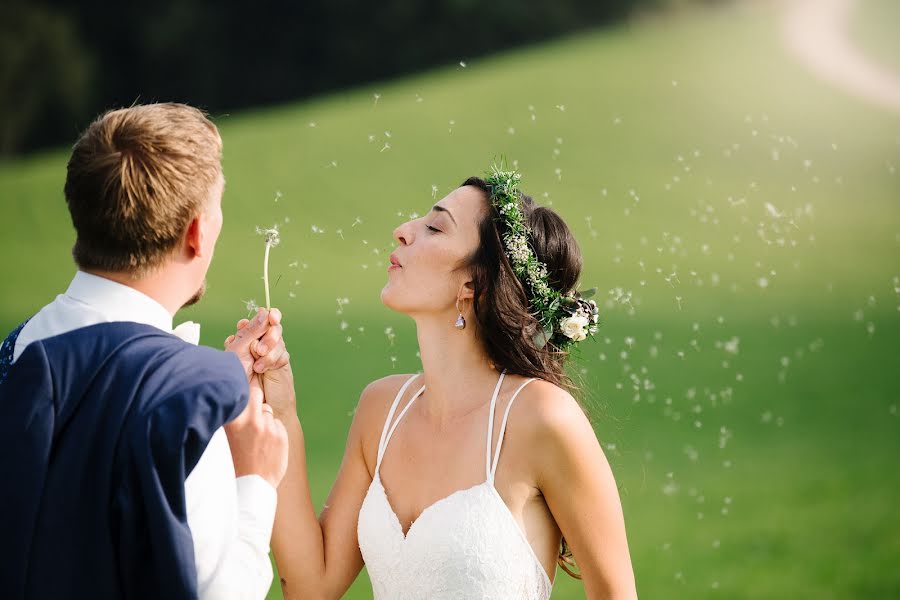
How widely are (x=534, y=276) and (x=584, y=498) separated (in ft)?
2.63

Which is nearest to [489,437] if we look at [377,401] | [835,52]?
[377,401]

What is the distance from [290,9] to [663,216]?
59.1 feet

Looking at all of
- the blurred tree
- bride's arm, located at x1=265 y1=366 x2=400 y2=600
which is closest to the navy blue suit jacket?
bride's arm, located at x1=265 y1=366 x2=400 y2=600

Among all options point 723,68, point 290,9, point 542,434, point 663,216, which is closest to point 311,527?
point 542,434

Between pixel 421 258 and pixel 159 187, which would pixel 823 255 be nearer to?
pixel 421 258

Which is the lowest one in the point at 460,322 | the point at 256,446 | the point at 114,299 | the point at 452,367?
the point at 256,446

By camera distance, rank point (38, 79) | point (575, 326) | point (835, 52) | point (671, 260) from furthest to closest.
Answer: point (38, 79), point (835, 52), point (671, 260), point (575, 326)

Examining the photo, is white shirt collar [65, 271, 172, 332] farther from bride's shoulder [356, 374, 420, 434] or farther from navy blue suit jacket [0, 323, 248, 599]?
bride's shoulder [356, 374, 420, 434]

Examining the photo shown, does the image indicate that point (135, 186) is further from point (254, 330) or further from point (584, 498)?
point (584, 498)

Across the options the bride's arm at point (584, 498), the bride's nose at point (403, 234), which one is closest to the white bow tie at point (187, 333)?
the bride's nose at point (403, 234)

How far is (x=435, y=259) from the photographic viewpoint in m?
3.61

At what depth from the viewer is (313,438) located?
1146 centimetres

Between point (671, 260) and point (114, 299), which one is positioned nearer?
point (114, 299)

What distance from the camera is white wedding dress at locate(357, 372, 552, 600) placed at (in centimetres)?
337
